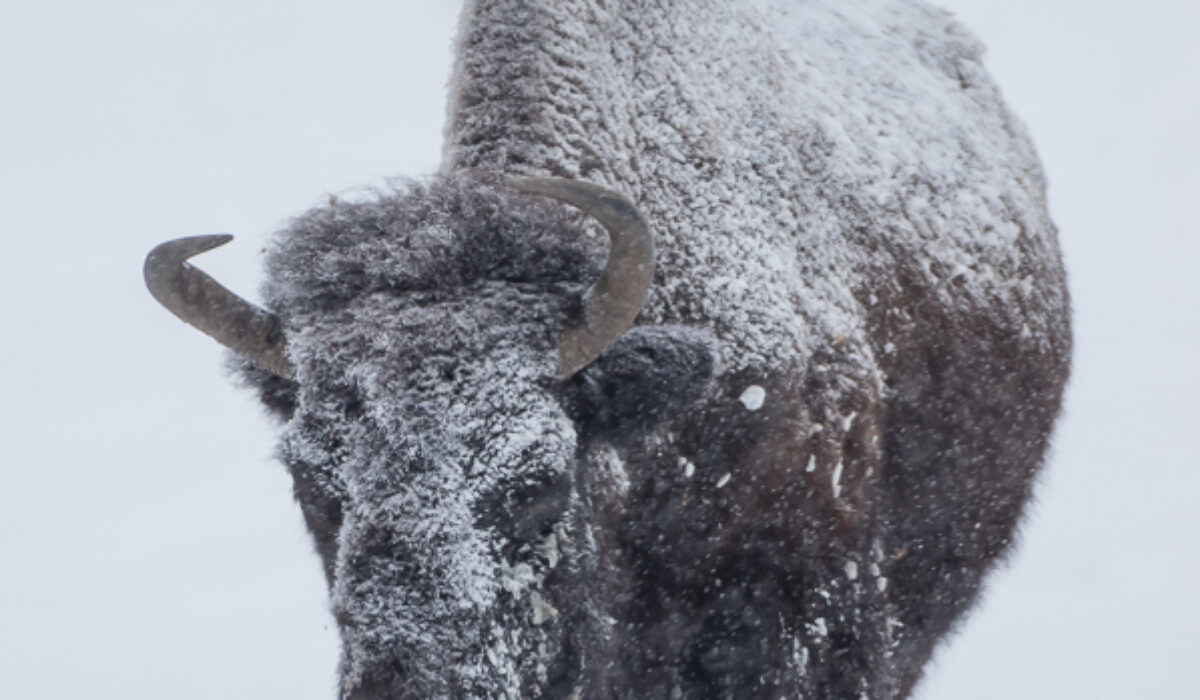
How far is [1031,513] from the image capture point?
4.73 meters

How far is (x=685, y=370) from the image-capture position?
8.95ft

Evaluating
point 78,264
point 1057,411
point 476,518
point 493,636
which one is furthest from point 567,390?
point 78,264

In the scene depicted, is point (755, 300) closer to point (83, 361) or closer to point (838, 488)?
point (838, 488)

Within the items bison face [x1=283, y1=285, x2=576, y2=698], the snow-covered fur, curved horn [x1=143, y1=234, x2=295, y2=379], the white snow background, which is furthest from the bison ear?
the white snow background

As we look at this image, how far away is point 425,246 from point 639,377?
0.63 m

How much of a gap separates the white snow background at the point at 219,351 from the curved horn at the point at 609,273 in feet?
3.16

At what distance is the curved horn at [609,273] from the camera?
239cm

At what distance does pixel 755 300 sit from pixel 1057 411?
218cm

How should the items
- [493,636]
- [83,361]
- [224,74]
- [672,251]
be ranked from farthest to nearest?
1. [224,74]
2. [83,361]
3. [672,251]
4. [493,636]

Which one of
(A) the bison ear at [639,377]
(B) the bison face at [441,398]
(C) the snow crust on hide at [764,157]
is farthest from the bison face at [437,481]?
(C) the snow crust on hide at [764,157]

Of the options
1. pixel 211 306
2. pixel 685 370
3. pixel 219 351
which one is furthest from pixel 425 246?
pixel 219 351

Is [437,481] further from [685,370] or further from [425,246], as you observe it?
[685,370]

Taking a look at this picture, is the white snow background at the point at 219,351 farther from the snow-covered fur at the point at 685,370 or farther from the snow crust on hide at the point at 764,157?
the snow crust on hide at the point at 764,157

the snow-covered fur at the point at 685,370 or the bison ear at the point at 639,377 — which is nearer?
the snow-covered fur at the point at 685,370
